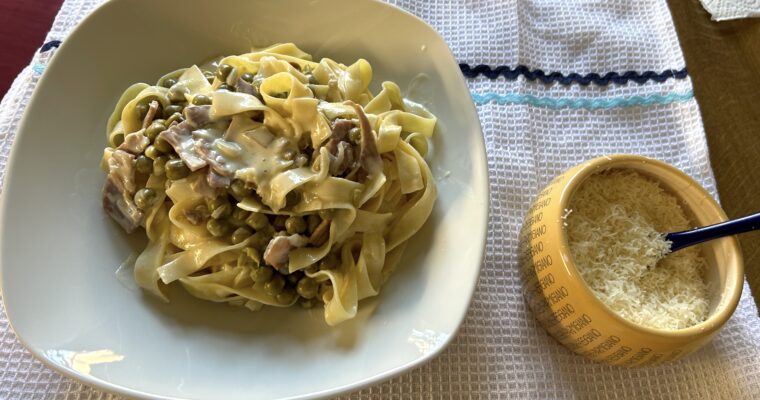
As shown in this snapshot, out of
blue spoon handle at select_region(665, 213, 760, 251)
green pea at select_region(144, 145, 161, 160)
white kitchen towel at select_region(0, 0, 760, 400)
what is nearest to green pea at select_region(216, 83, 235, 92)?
green pea at select_region(144, 145, 161, 160)

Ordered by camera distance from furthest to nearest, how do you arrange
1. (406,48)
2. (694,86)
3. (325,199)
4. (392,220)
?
(694,86), (406,48), (392,220), (325,199)

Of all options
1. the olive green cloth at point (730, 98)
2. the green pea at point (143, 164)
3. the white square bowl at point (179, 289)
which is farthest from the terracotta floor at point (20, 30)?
the olive green cloth at point (730, 98)

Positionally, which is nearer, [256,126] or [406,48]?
[256,126]

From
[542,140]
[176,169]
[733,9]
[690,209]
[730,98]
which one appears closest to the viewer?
[176,169]

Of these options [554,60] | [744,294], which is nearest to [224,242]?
[554,60]

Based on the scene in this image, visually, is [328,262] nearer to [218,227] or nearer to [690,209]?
[218,227]

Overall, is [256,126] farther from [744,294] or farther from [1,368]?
[744,294]

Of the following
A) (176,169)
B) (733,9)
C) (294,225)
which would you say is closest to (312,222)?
(294,225)
